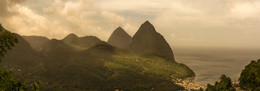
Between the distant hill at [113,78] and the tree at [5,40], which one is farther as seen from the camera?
the distant hill at [113,78]

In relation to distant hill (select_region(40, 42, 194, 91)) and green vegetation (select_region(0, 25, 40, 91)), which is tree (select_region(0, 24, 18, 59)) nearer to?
green vegetation (select_region(0, 25, 40, 91))

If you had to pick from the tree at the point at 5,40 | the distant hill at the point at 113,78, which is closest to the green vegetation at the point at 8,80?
the tree at the point at 5,40

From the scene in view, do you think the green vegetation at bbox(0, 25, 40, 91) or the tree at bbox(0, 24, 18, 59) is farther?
the tree at bbox(0, 24, 18, 59)

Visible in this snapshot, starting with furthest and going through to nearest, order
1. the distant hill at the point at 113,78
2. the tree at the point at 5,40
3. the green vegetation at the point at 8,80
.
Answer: the distant hill at the point at 113,78 → the tree at the point at 5,40 → the green vegetation at the point at 8,80

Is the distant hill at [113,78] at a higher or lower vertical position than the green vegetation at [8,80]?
lower

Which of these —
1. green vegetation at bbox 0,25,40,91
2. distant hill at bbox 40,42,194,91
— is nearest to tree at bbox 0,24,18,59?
green vegetation at bbox 0,25,40,91

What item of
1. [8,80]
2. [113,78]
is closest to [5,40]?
[8,80]

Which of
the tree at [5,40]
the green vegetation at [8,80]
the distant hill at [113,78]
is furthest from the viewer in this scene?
the distant hill at [113,78]

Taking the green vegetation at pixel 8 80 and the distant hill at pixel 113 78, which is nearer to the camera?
the green vegetation at pixel 8 80

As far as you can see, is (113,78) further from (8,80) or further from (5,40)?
(8,80)

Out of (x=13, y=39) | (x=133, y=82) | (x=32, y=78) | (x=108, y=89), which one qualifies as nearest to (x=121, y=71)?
(x=133, y=82)

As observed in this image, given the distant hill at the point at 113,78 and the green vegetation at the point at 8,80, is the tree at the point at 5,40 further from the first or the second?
the distant hill at the point at 113,78
